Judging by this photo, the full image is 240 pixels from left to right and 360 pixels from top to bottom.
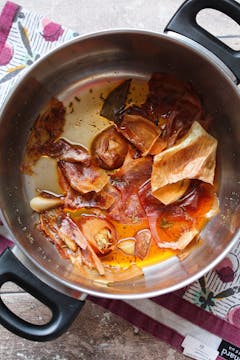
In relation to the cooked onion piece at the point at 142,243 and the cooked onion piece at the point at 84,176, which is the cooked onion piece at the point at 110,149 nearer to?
the cooked onion piece at the point at 84,176

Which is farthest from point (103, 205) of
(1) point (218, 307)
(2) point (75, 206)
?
(1) point (218, 307)

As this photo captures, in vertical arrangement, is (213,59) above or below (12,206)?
above

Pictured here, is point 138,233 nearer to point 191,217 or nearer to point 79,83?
point 191,217

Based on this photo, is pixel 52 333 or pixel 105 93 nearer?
pixel 52 333

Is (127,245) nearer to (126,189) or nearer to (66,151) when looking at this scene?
(126,189)

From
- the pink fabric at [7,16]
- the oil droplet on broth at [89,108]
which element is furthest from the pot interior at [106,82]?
the pink fabric at [7,16]

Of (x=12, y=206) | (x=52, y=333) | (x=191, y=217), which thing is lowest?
(x=52, y=333)
